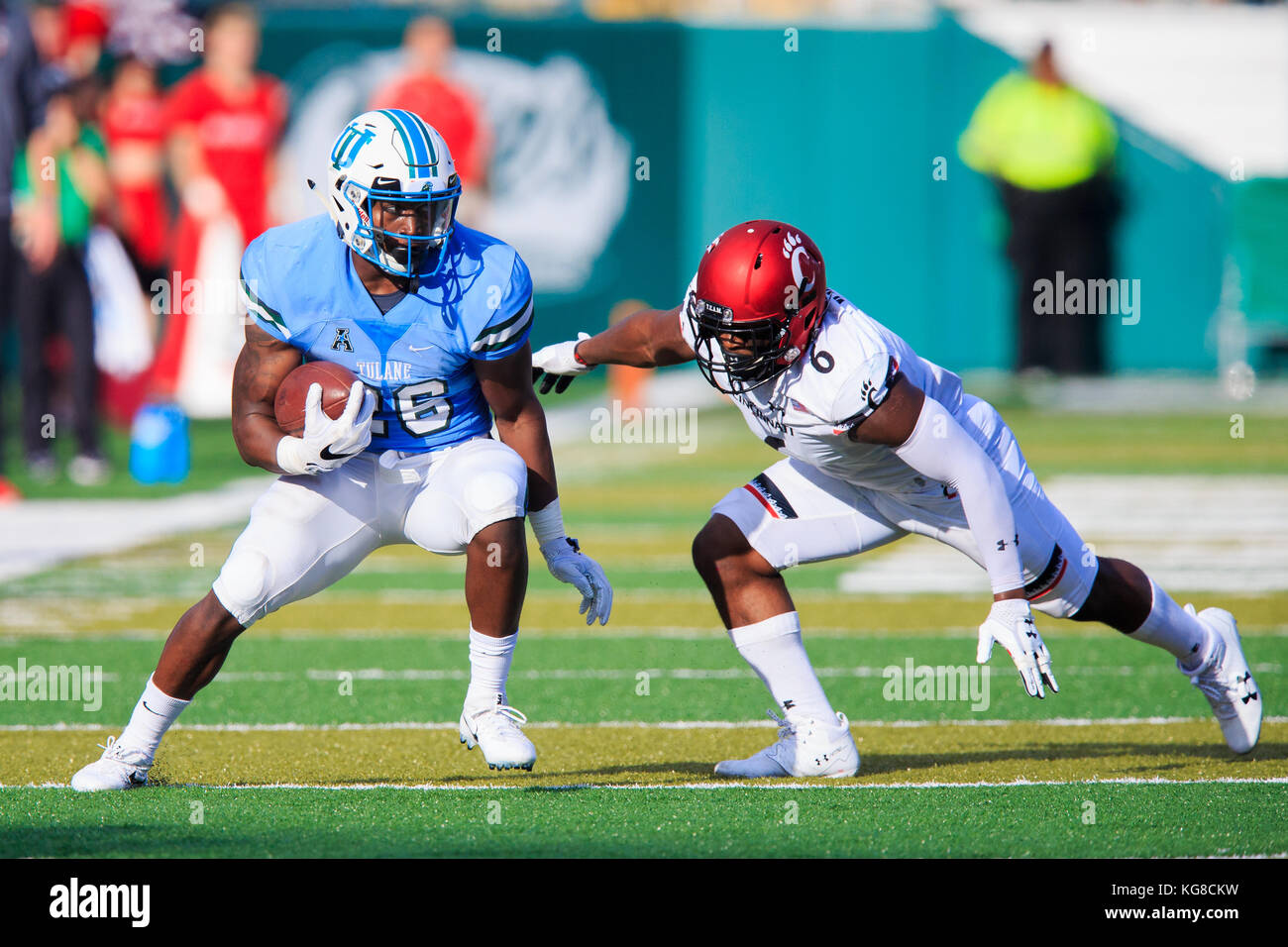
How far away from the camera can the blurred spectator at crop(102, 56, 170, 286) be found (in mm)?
14867

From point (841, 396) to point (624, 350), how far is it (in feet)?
2.41

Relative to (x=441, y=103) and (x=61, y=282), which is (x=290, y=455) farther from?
(x=441, y=103)

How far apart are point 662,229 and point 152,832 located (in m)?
15.3

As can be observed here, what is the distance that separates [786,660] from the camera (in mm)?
4758

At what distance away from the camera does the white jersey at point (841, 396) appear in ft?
14.3

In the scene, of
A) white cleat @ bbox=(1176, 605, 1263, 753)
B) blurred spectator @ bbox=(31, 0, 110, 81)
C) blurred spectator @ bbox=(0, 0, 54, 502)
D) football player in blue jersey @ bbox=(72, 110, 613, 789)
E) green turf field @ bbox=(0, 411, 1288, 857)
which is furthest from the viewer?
blurred spectator @ bbox=(31, 0, 110, 81)

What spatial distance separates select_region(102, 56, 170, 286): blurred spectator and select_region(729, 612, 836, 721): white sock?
1108 centimetres

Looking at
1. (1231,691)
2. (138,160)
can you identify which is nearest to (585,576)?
(1231,691)

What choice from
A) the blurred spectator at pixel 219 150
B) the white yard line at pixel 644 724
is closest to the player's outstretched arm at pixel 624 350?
the white yard line at pixel 644 724

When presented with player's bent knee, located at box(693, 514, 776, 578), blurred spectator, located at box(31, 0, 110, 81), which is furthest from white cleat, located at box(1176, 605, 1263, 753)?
blurred spectator, located at box(31, 0, 110, 81)

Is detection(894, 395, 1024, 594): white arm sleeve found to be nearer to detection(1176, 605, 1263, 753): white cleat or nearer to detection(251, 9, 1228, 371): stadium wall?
detection(1176, 605, 1263, 753): white cleat

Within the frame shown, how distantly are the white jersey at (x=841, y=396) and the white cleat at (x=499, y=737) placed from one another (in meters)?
0.98

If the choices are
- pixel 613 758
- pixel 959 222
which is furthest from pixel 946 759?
pixel 959 222

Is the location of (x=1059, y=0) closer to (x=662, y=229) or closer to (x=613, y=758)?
(x=662, y=229)
